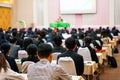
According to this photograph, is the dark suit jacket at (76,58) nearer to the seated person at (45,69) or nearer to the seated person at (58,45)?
the seated person at (58,45)

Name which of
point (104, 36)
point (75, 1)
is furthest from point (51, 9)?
point (104, 36)

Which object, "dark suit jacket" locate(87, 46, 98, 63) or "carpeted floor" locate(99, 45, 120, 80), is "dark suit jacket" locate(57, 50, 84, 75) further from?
"carpeted floor" locate(99, 45, 120, 80)

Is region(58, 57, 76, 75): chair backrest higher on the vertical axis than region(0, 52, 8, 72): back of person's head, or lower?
lower

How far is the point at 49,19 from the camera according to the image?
64.2ft

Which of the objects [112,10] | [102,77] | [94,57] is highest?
[112,10]

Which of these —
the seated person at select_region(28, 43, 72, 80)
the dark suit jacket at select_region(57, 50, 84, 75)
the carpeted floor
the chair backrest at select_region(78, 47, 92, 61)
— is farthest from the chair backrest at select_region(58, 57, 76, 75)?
the carpeted floor

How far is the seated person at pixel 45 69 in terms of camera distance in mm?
3057

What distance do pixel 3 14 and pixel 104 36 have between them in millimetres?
9843

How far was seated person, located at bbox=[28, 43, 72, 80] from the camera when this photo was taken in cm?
306

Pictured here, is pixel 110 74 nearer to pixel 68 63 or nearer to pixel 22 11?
pixel 68 63

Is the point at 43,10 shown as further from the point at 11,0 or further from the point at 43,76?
the point at 43,76

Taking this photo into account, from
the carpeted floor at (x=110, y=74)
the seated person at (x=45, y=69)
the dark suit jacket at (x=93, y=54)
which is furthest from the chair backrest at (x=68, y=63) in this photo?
the carpeted floor at (x=110, y=74)

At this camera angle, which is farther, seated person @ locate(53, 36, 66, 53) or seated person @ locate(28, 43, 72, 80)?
seated person @ locate(53, 36, 66, 53)

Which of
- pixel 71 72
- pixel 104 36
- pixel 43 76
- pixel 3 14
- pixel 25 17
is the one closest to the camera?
pixel 43 76
